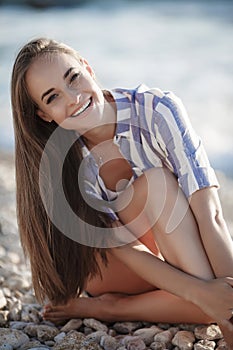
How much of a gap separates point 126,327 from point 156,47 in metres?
5.54

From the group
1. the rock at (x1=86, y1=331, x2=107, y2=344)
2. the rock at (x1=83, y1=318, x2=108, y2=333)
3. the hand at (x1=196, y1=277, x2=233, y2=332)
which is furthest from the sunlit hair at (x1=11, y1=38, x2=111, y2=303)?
the hand at (x1=196, y1=277, x2=233, y2=332)

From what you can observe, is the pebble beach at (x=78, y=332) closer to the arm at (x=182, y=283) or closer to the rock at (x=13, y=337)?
the rock at (x=13, y=337)

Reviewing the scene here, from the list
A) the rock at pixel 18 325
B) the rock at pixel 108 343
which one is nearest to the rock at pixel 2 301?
the rock at pixel 18 325

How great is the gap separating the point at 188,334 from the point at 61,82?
2.96 ft

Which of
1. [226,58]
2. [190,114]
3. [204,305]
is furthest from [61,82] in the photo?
[226,58]

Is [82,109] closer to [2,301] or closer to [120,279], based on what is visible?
[120,279]

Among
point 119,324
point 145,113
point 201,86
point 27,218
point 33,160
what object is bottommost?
point 119,324

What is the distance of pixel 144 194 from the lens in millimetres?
2389

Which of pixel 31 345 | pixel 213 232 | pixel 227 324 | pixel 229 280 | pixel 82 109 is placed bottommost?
pixel 31 345

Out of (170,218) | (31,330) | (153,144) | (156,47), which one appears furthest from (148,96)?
(156,47)

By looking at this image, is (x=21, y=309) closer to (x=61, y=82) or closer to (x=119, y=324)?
(x=119, y=324)

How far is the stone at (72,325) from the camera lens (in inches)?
97.4

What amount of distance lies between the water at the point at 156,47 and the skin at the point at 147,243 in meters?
2.18

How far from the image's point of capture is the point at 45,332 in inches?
94.9
